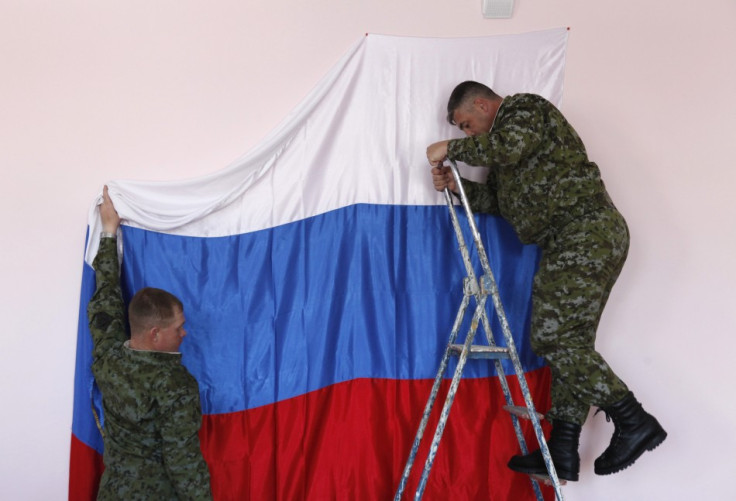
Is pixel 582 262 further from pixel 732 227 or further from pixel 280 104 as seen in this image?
pixel 280 104

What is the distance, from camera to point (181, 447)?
1.89 m

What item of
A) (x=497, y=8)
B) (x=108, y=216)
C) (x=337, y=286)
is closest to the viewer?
(x=108, y=216)

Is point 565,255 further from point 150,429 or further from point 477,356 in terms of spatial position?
point 150,429

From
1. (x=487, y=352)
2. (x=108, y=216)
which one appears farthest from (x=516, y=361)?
(x=108, y=216)

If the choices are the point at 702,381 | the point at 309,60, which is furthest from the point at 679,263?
the point at 309,60

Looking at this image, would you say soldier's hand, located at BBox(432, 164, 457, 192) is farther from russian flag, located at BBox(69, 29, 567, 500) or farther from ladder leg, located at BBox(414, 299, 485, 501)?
ladder leg, located at BBox(414, 299, 485, 501)

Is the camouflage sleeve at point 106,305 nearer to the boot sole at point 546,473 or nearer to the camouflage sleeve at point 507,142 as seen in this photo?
the camouflage sleeve at point 507,142

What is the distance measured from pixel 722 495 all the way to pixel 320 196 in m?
1.91

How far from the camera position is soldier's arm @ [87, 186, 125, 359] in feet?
6.85

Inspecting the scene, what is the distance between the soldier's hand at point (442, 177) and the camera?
229 cm

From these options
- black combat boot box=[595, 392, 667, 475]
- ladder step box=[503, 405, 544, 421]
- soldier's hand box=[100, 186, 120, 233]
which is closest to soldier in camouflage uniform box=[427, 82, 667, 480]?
black combat boot box=[595, 392, 667, 475]

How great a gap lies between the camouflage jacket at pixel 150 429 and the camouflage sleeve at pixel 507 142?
1089 millimetres

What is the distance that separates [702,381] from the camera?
8.43 feet

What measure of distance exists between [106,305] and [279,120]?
2.91ft
